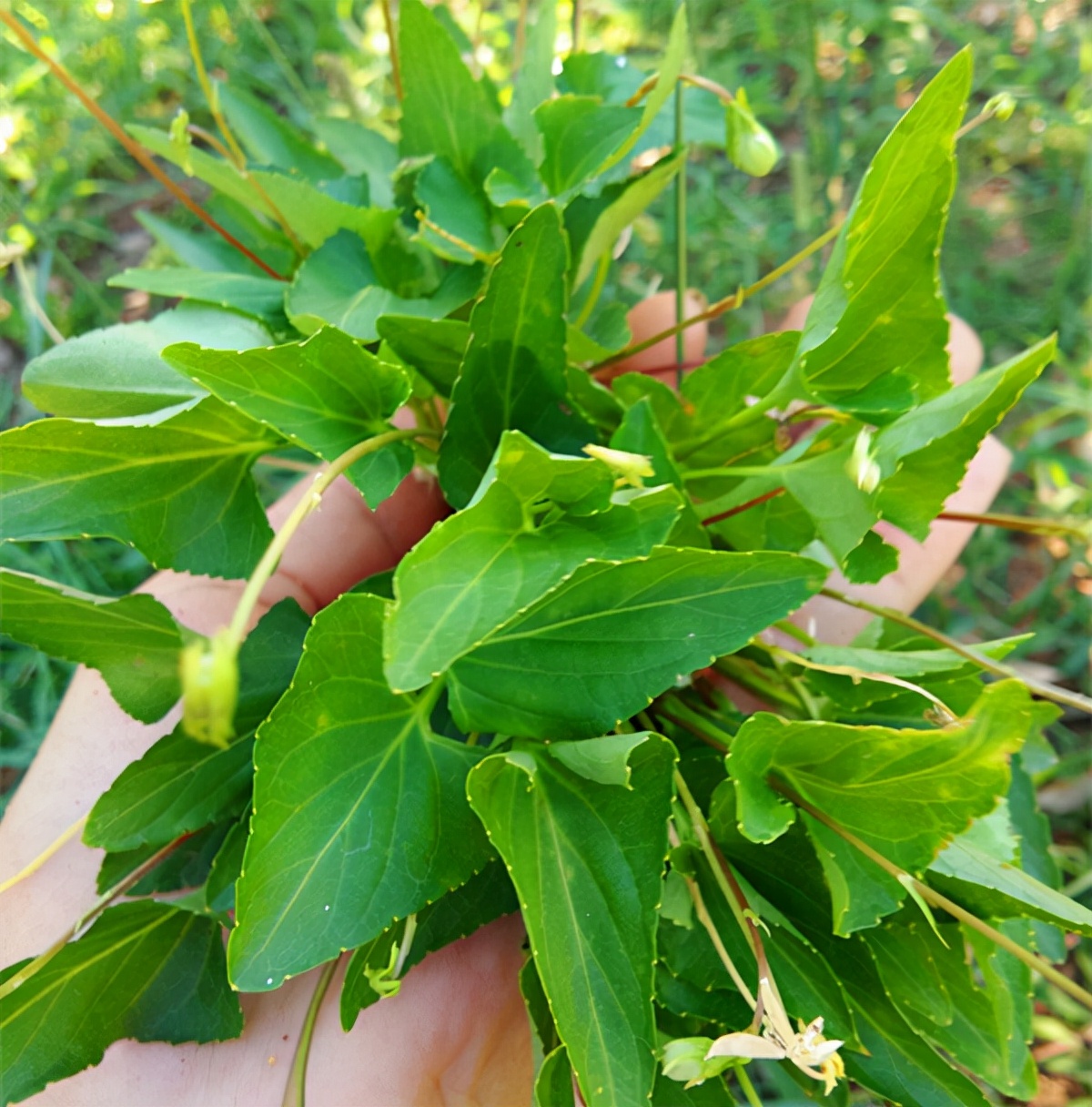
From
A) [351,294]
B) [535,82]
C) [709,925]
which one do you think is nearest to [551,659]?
[709,925]

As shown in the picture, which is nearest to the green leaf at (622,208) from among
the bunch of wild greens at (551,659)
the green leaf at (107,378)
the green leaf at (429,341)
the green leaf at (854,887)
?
the bunch of wild greens at (551,659)

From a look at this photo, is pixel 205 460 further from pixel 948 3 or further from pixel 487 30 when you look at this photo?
pixel 948 3

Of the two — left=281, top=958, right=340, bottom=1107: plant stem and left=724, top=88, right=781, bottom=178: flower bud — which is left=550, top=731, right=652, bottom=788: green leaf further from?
left=724, top=88, right=781, bottom=178: flower bud

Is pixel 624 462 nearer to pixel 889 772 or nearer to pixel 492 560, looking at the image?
pixel 492 560

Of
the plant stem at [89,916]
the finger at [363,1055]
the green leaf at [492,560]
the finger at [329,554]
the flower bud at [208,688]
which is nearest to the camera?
the flower bud at [208,688]

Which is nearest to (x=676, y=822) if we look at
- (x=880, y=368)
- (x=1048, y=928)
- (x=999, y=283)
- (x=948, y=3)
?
(x=880, y=368)

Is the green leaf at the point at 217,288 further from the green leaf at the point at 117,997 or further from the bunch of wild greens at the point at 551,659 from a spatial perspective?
the green leaf at the point at 117,997

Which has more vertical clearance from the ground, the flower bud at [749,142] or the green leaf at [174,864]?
the flower bud at [749,142]

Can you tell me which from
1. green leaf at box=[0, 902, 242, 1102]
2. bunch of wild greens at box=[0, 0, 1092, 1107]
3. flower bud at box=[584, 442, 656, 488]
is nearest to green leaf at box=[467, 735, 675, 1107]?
bunch of wild greens at box=[0, 0, 1092, 1107]
